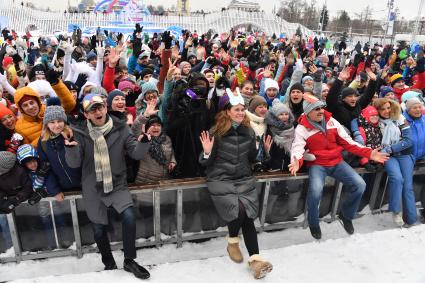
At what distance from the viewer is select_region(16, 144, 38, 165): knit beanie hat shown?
11.2 ft

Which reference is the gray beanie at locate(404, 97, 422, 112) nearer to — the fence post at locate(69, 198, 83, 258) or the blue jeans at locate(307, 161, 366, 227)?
the blue jeans at locate(307, 161, 366, 227)

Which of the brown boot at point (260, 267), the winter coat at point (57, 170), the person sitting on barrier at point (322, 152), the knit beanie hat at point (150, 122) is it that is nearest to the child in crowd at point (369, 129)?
the person sitting on barrier at point (322, 152)

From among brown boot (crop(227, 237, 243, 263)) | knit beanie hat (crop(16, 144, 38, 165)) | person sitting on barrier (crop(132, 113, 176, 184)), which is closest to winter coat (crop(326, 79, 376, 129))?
brown boot (crop(227, 237, 243, 263))

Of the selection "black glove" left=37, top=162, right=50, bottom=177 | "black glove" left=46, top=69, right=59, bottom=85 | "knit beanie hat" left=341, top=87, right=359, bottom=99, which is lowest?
"black glove" left=37, top=162, right=50, bottom=177

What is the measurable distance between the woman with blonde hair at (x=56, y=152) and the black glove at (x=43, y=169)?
0.11 ft

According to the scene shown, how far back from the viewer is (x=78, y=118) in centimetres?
371

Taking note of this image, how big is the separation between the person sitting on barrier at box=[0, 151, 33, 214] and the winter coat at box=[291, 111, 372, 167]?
9.86ft

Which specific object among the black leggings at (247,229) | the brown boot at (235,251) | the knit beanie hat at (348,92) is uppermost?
the knit beanie hat at (348,92)

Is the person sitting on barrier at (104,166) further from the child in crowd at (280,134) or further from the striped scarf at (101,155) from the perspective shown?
the child in crowd at (280,134)

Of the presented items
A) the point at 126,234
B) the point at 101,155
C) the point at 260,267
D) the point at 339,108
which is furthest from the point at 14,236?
the point at 339,108

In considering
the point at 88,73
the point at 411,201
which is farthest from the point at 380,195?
the point at 88,73

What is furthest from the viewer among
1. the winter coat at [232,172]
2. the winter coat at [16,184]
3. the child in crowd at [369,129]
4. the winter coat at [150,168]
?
A: the child in crowd at [369,129]

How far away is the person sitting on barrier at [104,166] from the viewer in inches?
133

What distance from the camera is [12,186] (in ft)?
11.0
